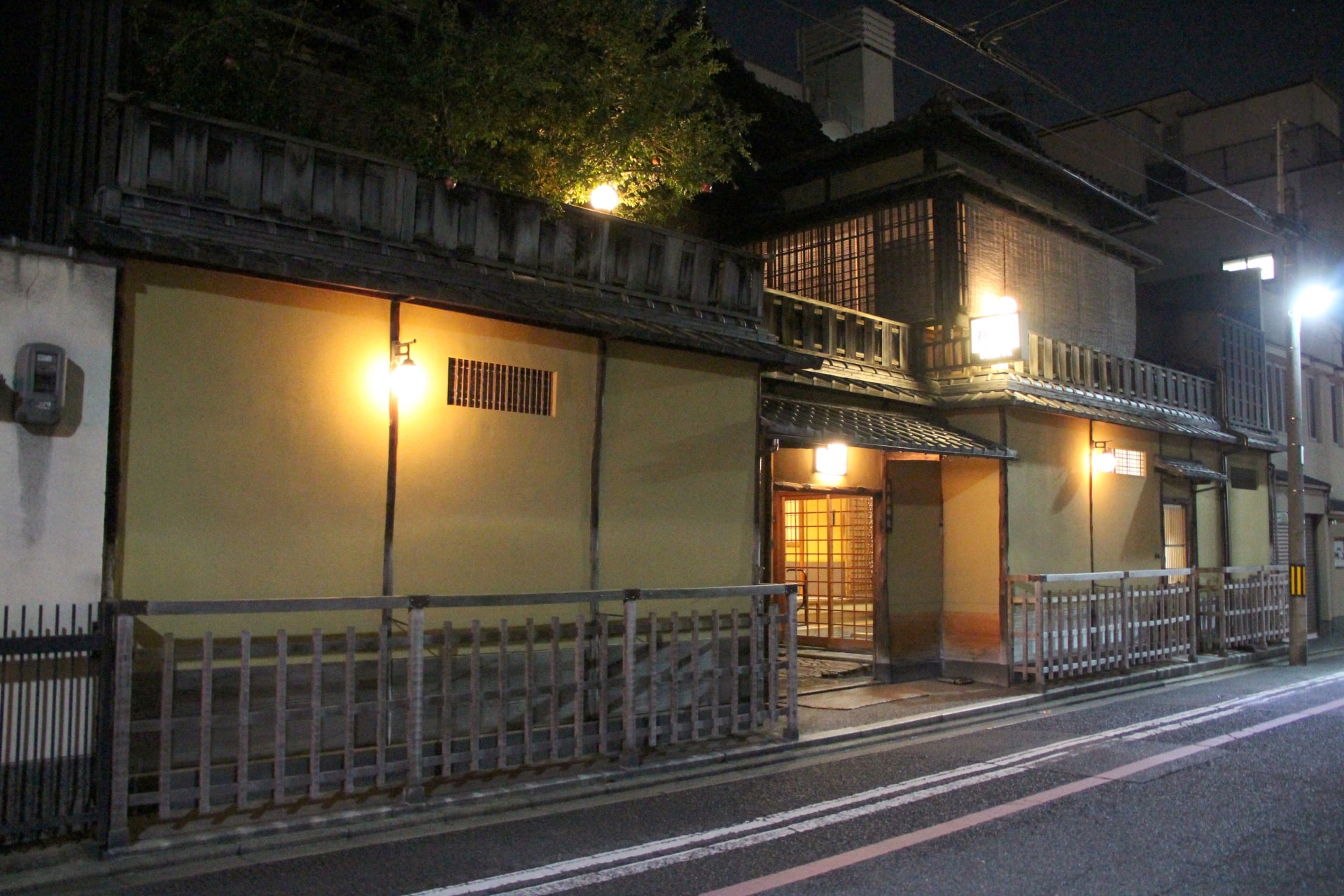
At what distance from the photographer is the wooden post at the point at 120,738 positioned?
22.2ft

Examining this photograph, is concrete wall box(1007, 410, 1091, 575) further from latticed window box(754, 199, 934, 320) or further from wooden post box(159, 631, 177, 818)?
wooden post box(159, 631, 177, 818)

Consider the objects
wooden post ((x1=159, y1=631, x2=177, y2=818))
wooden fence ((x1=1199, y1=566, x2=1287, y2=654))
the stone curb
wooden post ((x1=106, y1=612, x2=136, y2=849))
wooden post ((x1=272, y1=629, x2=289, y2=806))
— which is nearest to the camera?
the stone curb

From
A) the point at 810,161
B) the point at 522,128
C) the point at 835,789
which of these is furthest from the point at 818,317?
the point at 835,789

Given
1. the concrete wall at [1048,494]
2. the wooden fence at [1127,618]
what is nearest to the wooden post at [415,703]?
the wooden fence at [1127,618]

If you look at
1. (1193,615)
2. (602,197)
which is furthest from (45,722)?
(1193,615)

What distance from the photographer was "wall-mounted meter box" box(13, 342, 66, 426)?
7312 millimetres

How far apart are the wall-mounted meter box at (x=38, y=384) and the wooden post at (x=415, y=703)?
9.78 feet

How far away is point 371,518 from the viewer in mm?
9312

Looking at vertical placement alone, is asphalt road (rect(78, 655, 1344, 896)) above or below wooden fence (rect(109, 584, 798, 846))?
below

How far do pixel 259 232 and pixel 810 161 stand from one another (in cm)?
1254

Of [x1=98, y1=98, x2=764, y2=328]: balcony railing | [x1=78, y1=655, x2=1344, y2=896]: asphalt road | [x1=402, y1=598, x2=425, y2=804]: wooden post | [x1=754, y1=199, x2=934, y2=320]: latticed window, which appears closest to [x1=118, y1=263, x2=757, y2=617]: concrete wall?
[x1=98, y1=98, x2=764, y2=328]: balcony railing

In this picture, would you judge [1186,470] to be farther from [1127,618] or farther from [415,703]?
[415,703]

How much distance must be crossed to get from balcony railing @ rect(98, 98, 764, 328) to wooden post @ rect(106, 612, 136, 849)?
354 centimetres

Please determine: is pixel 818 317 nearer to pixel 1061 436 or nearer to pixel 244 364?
pixel 1061 436
